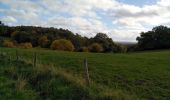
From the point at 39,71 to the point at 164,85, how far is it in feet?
25.3

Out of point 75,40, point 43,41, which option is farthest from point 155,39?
point 43,41

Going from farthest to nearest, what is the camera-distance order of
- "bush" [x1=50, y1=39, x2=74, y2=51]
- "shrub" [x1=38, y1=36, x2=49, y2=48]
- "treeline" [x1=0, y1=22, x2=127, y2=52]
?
"shrub" [x1=38, y1=36, x2=49, y2=48] < "bush" [x1=50, y1=39, x2=74, y2=51] < "treeline" [x1=0, y1=22, x2=127, y2=52]

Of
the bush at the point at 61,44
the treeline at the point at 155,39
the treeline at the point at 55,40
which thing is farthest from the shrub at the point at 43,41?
the treeline at the point at 155,39

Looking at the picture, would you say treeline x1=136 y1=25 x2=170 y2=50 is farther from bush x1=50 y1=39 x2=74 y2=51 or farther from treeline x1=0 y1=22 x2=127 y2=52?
bush x1=50 y1=39 x2=74 y2=51

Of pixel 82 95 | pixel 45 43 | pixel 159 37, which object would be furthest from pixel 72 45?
pixel 82 95

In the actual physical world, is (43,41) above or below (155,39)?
below

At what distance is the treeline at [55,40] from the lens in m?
113

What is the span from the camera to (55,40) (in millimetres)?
124562

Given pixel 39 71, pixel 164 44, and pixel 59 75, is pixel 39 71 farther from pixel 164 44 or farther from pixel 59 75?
pixel 164 44

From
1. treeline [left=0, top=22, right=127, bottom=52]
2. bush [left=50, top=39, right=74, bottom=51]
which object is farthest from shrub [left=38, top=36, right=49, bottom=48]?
bush [left=50, top=39, right=74, bottom=51]

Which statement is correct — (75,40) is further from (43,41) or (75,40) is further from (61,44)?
(43,41)

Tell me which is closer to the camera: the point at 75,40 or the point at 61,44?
the point at 61,44

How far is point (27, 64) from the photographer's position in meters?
21.4

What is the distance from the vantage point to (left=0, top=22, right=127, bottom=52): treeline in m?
113
